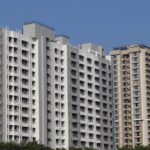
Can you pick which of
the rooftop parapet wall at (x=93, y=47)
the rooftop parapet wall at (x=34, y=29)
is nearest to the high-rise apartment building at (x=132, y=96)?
the rooftop parapet wall at (x=93, y=47)

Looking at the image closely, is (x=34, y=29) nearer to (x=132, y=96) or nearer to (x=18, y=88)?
(x=18, y=88)

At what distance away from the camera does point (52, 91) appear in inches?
5477

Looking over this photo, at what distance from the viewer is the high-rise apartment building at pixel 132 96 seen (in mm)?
185000

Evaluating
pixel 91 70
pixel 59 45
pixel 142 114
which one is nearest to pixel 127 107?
pixel 142 114

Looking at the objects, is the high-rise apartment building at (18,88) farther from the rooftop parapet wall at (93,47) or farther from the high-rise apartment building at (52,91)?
the rooftop parapet wall at (93,47)

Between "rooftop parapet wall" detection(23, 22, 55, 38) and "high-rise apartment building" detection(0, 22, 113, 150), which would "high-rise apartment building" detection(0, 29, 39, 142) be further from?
"rooftop parapet wall" detection(23, 22, 55, 38)

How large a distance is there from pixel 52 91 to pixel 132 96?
55292 mm

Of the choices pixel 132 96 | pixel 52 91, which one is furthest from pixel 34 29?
pixel 132 96

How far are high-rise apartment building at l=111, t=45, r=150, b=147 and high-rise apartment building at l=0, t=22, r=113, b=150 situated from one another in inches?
1198

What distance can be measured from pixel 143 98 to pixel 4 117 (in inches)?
2680

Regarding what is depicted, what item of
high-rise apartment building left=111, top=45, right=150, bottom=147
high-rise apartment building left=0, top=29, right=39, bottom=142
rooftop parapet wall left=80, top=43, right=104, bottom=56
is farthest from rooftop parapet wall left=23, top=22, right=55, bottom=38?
high-rise apartment building left=111, top=45, right=150, bottom=147

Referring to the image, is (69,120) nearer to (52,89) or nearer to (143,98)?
(52,89)

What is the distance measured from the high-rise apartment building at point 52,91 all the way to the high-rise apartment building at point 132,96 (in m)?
30.4

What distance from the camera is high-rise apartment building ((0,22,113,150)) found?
429 feet
